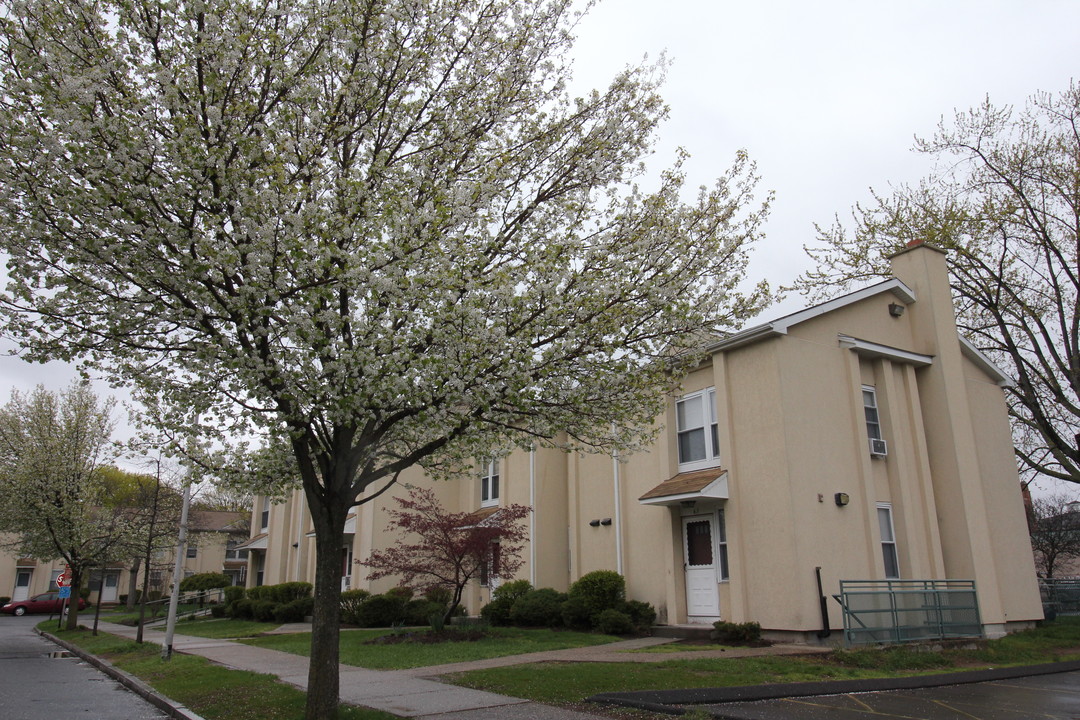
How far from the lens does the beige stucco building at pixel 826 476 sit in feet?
47.9

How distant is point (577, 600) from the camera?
56.9 ft

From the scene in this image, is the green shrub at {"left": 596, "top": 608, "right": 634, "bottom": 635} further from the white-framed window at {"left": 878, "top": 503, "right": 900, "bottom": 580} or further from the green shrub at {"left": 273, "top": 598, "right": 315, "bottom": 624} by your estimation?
the green shrub at {"left": 273, "top": 598, "right": 315, "bottom": 624}

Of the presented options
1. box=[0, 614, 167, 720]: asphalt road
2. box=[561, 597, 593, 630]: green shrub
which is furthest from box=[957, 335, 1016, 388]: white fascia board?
box=[0, 614, 167, 720]: asphalt road

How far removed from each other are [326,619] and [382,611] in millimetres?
14892

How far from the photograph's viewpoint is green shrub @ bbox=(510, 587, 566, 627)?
1808 cm

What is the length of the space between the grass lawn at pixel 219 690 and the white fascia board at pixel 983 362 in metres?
16.6

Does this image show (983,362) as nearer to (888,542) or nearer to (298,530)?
(888,542)

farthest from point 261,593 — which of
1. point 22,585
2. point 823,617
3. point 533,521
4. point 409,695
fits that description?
point 22,585

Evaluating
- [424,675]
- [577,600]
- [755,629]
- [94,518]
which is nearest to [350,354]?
[424,675]

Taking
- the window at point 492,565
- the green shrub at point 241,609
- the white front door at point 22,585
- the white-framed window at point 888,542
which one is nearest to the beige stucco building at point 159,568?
the white front door at point 22,585

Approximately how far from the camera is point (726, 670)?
36.0 ft

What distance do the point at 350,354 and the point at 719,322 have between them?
4.92 metres

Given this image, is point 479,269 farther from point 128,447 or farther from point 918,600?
point 918,600

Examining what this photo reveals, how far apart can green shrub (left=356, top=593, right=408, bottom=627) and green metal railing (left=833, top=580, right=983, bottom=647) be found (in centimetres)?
1314
